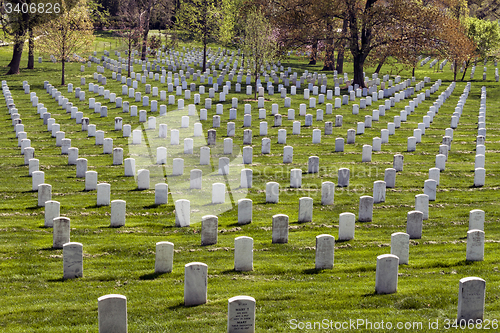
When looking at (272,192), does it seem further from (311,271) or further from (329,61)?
(329,61)

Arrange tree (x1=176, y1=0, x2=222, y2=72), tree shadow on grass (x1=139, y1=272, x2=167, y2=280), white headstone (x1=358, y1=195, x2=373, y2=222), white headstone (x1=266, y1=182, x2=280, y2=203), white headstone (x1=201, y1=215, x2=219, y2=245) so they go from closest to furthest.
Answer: tree shadow on grass (x1=139, y1=272, x2=167, y2=280) → white headstone (x1=201, y1=215, x2=219, y2=245) → white headstone (x1=358, y1=195, x2=373, y2=222) → white headstone (x1=266, y1=182, x2=280, y2=203) → tree (x1=176, y1=0, x2=222, y2=72)

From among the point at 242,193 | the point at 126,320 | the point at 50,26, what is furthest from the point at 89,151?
the point at 50,26

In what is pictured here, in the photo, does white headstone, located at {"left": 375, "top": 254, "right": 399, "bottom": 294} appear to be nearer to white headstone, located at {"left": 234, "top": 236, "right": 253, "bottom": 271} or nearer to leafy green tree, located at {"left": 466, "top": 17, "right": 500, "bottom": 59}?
white headstone, located at {"left": 234, "top": 236, "right": 253, "bottom": 271}

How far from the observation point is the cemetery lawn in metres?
9.52

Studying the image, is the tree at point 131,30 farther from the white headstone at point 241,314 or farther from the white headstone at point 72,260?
the white headstone at point 241,314

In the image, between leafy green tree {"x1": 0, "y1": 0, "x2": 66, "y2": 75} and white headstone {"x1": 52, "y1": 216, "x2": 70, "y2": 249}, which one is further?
leafy green tree {"x1": 0, "y1": 0, "x2": 66, "y2": 75}

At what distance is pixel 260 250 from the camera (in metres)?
13.0

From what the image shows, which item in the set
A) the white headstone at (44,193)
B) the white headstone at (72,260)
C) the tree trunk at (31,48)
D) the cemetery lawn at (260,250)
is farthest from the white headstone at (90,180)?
the tree trunk at (31,48)

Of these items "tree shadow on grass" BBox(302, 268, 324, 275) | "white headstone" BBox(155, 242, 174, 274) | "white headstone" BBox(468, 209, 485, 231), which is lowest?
"tree shadow on grass" BBox(302, 268, 324, 275)

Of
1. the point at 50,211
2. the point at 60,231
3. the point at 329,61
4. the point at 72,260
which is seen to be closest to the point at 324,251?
the point at 72,260

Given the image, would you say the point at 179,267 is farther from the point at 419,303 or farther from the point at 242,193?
the point at 242,193

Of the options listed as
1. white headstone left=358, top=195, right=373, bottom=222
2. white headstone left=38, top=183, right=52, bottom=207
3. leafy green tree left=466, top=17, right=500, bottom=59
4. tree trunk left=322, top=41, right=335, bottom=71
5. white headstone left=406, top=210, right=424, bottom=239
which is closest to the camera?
white headstone left=406, top=210, right=424, bottom=239

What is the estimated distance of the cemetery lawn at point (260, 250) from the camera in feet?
31.2

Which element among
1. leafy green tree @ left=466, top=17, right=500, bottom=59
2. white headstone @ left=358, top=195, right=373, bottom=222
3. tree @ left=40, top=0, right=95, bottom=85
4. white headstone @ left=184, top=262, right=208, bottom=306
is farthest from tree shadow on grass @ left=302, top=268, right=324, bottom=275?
leafy green tree @ left=466, top=17, right=500, bottom=59
